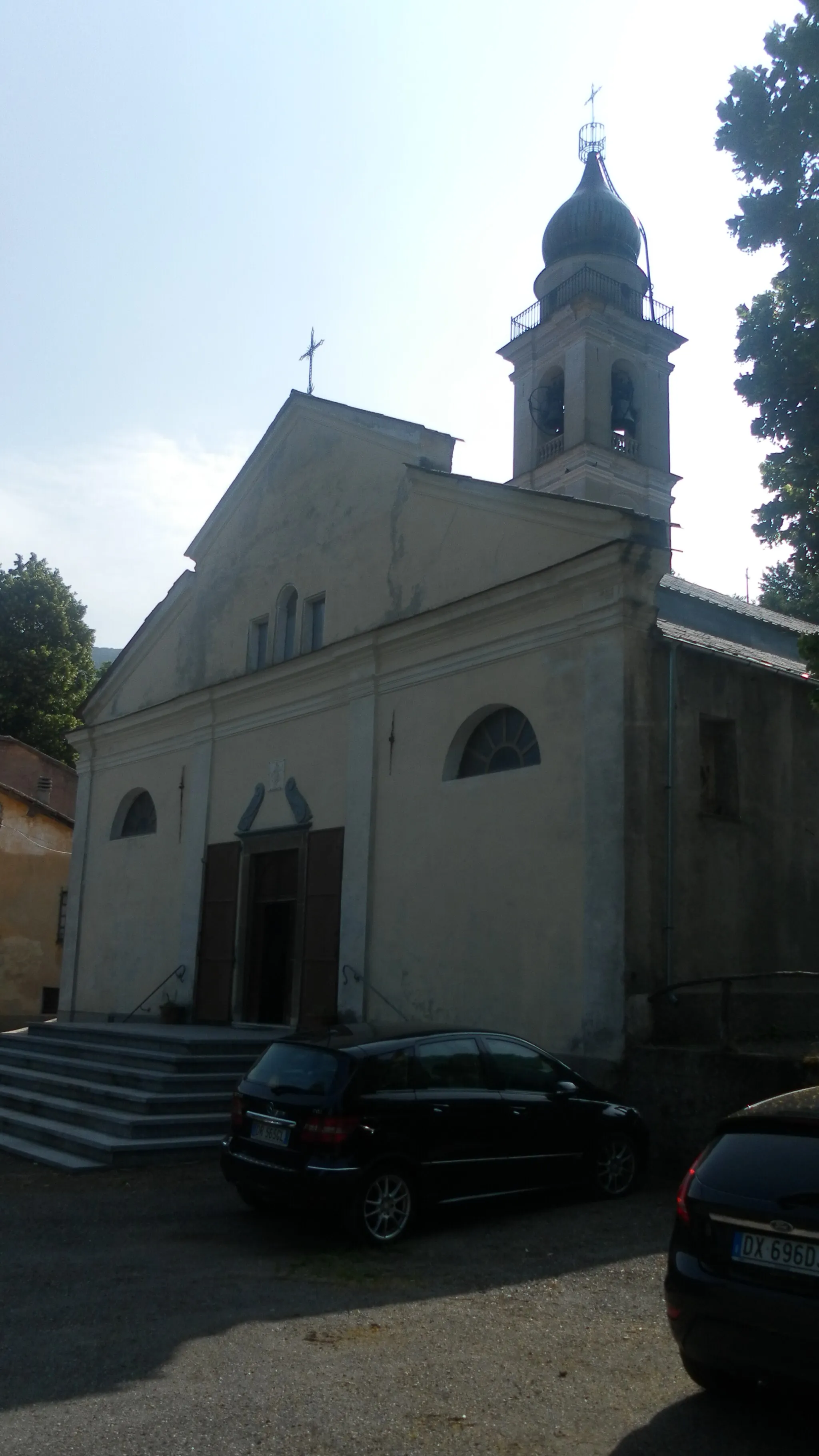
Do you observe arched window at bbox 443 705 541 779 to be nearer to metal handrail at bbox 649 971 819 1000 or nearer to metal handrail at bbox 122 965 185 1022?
metal handrail at bbox 649 971 819 1000

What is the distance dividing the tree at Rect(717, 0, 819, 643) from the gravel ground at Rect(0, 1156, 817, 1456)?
6.76m

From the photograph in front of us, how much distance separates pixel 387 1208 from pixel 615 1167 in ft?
7.91

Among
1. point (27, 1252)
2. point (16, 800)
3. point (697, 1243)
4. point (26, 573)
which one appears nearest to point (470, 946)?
point (27, 1252)

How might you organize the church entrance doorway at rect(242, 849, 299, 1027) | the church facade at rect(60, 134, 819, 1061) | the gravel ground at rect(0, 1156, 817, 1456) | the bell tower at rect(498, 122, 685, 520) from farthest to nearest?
the bell tower at rect(498, 122, 685, 520) < the church entrance doorway at rect(242, 849, 299, 1027) < the church facade at rect(60, 134, 819, 1061) < the gravel ground at rect(0, 1156, 817, 1456)

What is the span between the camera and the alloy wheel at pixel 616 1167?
9539mm

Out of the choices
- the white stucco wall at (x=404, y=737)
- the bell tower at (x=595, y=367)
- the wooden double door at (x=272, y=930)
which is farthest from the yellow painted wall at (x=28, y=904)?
the bell tower at (x=595, y=367)

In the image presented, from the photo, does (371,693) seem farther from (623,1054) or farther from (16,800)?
(16,800)

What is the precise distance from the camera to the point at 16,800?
95.1 ft

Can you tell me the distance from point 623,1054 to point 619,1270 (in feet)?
13.2

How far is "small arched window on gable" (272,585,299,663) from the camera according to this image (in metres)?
18.5

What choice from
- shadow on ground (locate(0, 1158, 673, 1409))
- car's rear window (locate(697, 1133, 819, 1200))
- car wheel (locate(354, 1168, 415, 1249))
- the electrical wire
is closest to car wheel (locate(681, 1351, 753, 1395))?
car's rear window (locate(697, 1133, 819, 1200))

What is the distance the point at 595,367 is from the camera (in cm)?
3419

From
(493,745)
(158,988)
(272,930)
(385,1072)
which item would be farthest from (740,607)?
(385,1072)

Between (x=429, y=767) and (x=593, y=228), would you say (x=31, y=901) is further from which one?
(x=593, y=228)
